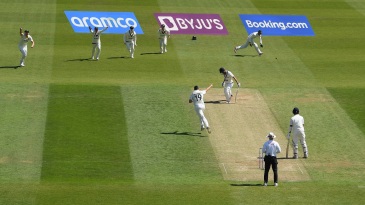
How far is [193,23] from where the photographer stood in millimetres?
56938

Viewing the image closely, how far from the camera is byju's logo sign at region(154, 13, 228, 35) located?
55.8m

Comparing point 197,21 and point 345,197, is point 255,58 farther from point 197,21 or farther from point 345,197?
point 345,197

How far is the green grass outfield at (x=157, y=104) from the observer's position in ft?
107

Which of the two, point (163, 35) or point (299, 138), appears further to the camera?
point (163, 35)

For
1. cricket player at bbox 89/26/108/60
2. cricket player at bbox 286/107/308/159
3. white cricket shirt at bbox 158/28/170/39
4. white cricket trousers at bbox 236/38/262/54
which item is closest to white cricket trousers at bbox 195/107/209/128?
cricket player at bbox 286/107/308/159

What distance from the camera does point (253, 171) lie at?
34469 millimetres

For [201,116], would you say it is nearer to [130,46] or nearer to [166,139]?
[166,139]

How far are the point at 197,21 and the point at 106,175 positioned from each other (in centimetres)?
2482

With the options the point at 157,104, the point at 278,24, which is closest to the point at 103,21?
the point at 278,24

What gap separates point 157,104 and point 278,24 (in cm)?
1722

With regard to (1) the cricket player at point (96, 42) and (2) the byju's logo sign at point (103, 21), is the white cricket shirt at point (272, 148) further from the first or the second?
(2) the byju's logo sign at point (103, 21)

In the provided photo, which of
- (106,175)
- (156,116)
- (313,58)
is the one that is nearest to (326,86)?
(313,58)

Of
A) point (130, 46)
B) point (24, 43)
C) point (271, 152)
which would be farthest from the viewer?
point (130, 46)

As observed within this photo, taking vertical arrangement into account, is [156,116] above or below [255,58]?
below
